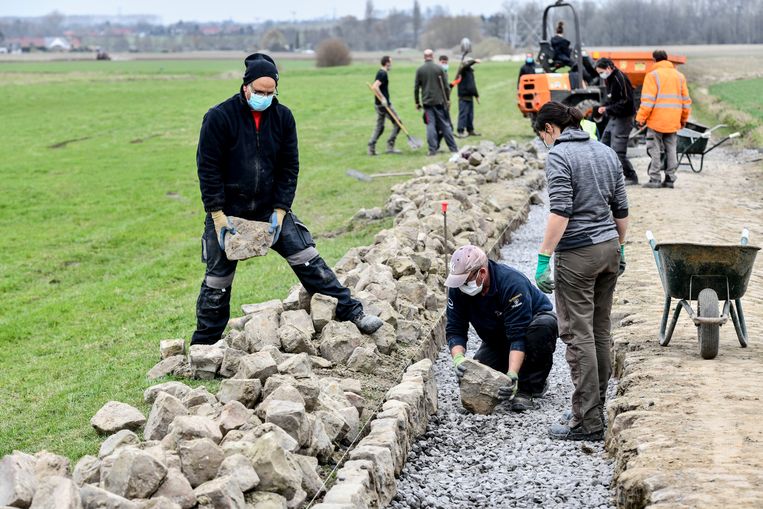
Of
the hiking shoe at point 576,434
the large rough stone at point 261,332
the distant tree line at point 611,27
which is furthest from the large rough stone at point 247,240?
the distant tree line at point 611,27

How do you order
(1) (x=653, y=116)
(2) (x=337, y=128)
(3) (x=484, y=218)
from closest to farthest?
(3) (x=484, y=218) < (1) (x=653, y=116) < (2) (x=337, y=128)

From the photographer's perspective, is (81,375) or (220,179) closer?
(220,179)

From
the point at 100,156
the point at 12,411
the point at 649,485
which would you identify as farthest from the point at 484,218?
the point at 100,156

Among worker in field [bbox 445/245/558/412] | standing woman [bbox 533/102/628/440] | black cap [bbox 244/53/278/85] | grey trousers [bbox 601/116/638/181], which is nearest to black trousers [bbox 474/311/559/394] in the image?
worker in field [bbox 445/245/558/412]

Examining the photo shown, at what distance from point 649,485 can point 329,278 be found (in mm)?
3209

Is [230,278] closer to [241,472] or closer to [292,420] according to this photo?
[292,420]

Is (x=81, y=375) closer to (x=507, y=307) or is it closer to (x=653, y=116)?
(x=507, y=307)

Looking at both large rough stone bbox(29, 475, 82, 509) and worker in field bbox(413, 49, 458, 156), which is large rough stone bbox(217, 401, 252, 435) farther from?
worker in field bbox(413, 49, 458, 156)

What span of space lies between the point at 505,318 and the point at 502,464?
1.13m

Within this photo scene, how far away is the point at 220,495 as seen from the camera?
4727 mm

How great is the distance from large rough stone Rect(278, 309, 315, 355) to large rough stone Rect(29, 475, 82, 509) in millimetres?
2908

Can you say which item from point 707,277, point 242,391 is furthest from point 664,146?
point 242,391

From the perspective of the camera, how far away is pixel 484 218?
12688mm

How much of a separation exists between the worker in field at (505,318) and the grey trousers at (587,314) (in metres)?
0.54
